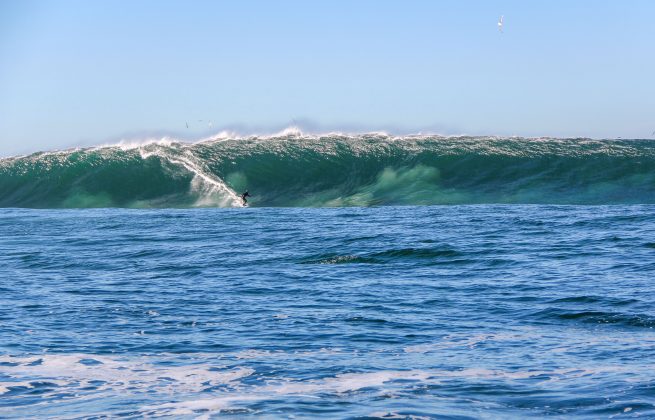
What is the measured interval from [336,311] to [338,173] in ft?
96.6

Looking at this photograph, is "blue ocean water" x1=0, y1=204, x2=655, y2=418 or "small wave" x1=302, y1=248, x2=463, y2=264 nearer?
"blue ocean water" x1=0, y1=204, x2=655, y2=418

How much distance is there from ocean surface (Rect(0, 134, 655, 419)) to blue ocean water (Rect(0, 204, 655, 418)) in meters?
0.04

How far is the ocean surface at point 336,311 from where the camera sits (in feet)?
28.8

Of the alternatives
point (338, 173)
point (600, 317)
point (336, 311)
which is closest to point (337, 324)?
point (336, 311)

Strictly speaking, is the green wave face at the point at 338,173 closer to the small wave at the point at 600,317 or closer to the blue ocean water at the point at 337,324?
the blue ocean water at the point at 337,324

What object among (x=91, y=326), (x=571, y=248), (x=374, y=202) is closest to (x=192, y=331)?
(x=91, y=326)

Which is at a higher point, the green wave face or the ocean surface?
the green wave face

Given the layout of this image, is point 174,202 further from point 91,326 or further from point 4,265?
point 91,326

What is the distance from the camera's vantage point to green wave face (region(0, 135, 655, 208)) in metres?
38.5

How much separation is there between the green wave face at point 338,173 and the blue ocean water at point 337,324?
1443 centimetres

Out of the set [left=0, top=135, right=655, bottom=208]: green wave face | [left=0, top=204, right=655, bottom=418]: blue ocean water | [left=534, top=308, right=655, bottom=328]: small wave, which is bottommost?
[left=534, top=308, right=655, bottom=328]: small wave

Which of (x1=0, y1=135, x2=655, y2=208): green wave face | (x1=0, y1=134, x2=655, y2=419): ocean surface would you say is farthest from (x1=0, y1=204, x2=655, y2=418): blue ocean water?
(x1=0, y1=135, x2=655, y2=208): green wave face

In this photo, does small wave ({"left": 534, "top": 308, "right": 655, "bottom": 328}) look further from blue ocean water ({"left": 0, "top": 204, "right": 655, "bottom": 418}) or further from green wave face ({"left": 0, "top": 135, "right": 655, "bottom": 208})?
green wave face ({"left": 0, "top": 135, "right": 655, "bottom": 208})

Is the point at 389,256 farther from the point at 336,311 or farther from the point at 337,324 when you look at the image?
the point at 337,324
